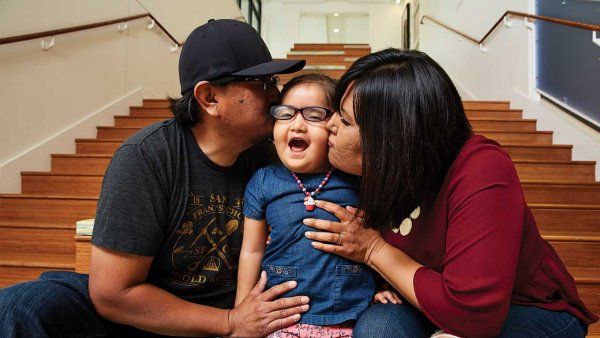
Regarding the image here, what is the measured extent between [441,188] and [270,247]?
481 mm

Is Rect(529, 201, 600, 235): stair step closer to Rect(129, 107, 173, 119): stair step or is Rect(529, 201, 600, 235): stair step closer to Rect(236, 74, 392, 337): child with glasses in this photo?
Rect(236, 74, 392, 337): child with glasses

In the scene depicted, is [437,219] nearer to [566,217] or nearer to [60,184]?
[566,217]

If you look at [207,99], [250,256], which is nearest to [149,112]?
[207,99]

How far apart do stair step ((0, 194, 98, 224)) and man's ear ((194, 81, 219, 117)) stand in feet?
5.85

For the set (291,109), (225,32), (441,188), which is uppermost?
(225,32)

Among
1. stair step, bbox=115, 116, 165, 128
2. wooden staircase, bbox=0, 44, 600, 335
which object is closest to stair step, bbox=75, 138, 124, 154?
wooden staircase, bbox=0, 44, 600, 335

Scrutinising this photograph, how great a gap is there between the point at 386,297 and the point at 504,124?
9.98ft

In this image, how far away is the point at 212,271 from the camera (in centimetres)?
106

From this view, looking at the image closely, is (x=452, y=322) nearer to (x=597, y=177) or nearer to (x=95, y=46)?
(x=597, y=177)

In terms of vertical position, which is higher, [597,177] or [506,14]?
[506,14]

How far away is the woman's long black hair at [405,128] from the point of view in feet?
2.61

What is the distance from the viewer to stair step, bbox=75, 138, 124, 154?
3285 mm

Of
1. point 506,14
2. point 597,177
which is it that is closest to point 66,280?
point 597,177

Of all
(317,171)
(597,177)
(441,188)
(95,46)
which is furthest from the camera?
(95,46)
